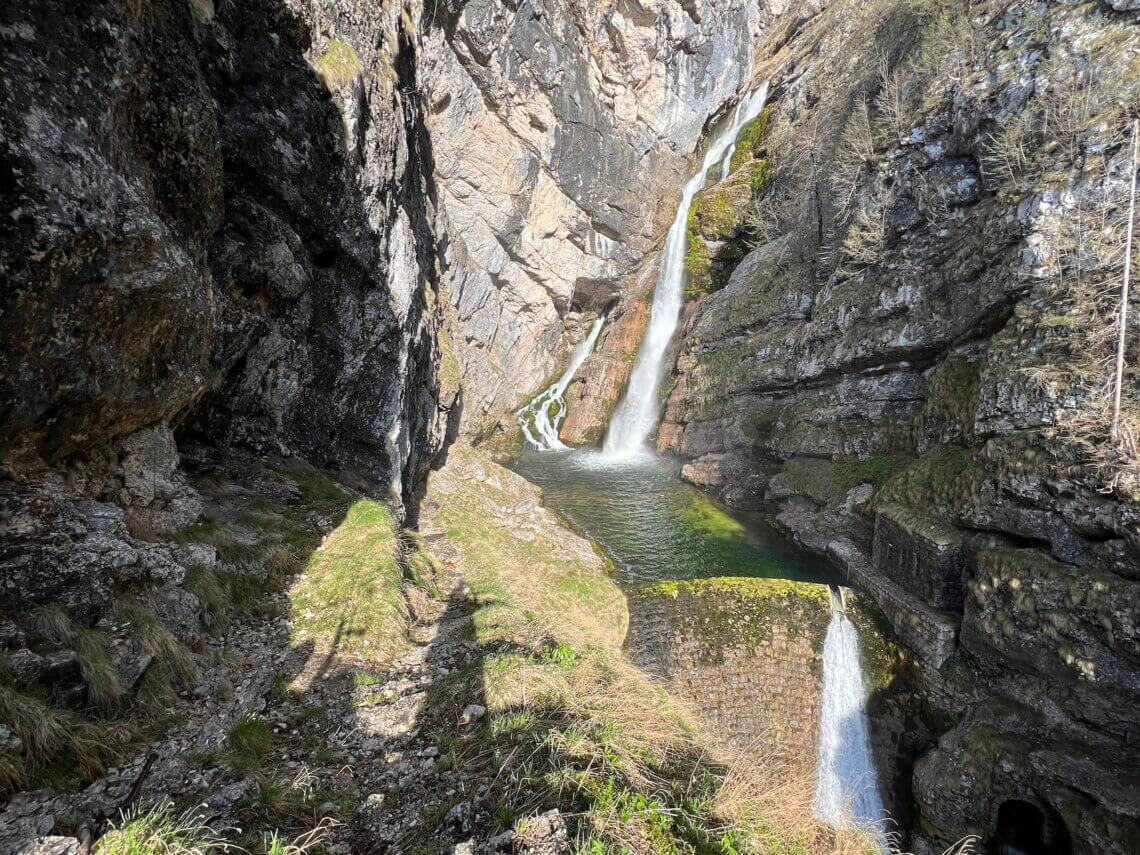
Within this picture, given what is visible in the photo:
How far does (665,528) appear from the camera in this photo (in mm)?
16094

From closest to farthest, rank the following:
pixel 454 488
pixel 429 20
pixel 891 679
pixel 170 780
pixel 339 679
Answer: pixel 170 780 → pixel 339 679 → pixel 891 679 → pixel 454 488 → pixel 429 20

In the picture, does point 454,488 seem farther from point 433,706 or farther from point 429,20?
point 429,20

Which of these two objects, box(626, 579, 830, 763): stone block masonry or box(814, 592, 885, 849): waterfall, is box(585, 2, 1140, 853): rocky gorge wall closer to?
box(814, 592, 885, 849): waterfall

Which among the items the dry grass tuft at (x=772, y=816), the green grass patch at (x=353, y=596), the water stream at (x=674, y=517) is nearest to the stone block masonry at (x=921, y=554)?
the water stream at (x=674, y=517)

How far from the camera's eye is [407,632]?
6312 mm

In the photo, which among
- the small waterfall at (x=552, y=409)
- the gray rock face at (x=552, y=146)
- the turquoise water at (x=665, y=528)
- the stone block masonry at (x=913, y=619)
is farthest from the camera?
the small waterfall at (x=552, y=409)

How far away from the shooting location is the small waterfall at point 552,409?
29859mm

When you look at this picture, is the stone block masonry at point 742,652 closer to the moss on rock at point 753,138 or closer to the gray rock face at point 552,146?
the gray rock face at point 552,146

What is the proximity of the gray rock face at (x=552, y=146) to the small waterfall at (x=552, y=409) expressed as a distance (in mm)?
1149

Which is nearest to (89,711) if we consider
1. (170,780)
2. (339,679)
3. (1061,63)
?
(170,780)

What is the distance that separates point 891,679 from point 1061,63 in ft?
52.2

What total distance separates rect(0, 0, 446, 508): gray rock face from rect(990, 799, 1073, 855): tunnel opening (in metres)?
13.5

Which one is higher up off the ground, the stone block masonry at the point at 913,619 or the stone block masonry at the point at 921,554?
the stone block masonry at the point at 921,554

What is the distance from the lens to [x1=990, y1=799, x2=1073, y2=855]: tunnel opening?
7.23 meters
